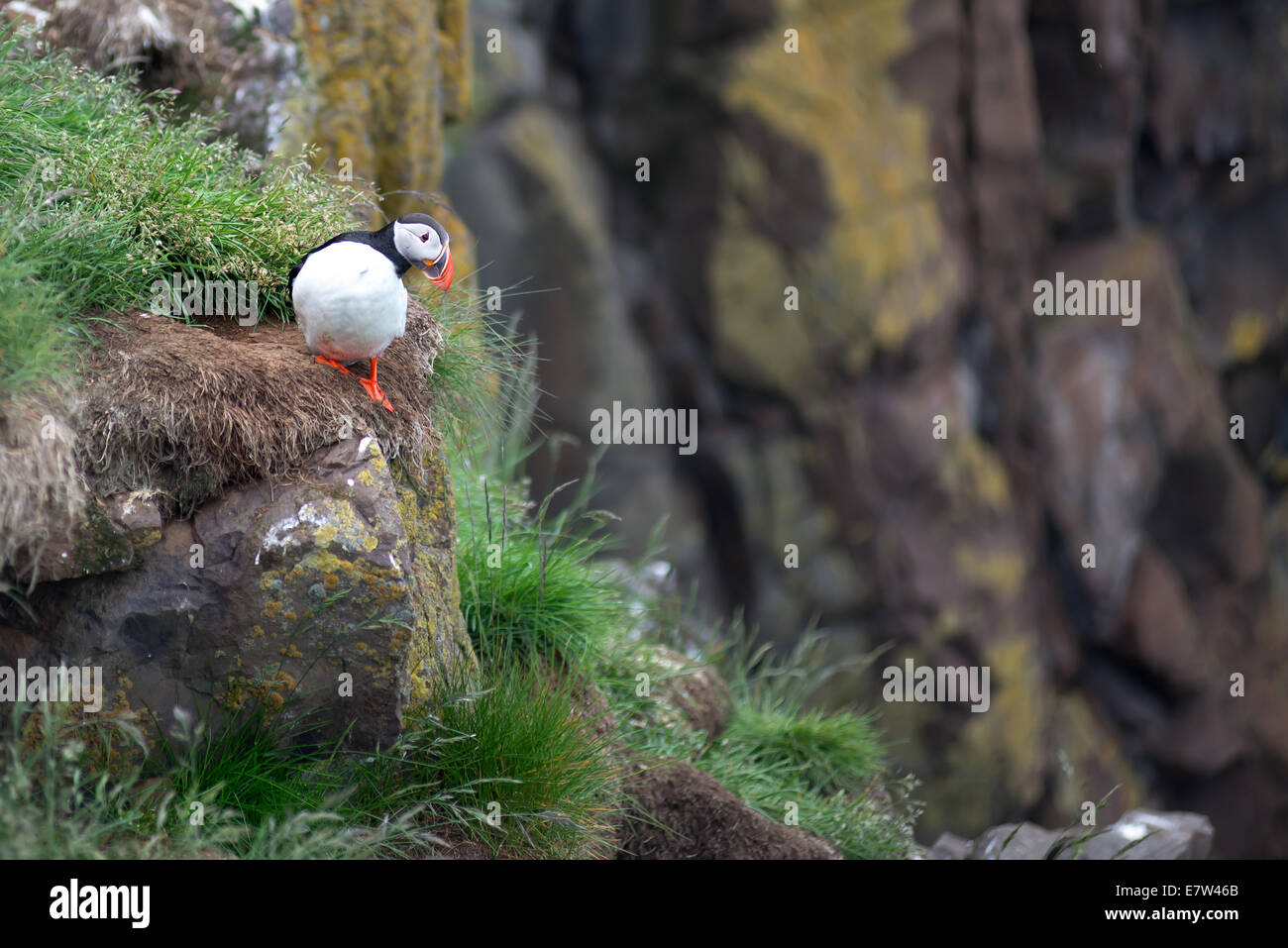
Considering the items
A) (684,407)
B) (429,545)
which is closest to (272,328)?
(429,545)

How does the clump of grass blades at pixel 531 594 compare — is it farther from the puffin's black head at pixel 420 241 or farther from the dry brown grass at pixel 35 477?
the dry brown grass at pixel 35 477

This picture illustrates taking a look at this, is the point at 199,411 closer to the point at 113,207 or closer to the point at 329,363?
the point at 329,363

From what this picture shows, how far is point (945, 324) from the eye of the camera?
10.0 m

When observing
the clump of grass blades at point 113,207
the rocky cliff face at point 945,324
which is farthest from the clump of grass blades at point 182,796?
the rocky cliff face at point 945,324

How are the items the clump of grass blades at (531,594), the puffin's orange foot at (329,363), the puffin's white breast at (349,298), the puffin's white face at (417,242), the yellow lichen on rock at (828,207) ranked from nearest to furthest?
1. the puffin's white breast at (349,298)
2. the puffin's white face at (417,242)
3. the puffin's orange foot at (329,363)
4. the clump of grass blades at (531,594)
5. the yellow lichen on rock at (828,207)

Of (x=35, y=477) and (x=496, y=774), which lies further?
(x=496, y=774)

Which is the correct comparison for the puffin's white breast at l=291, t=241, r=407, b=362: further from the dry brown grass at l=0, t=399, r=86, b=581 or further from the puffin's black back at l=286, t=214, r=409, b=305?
the dry brown grass at l=0, t=399, r=86, b=581

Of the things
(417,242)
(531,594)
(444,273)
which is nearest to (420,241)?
(417,242)

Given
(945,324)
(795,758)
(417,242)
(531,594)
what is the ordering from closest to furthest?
(417,242) < (531,594) < (795,758) < (945,324)

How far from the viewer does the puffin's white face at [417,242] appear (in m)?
2.80

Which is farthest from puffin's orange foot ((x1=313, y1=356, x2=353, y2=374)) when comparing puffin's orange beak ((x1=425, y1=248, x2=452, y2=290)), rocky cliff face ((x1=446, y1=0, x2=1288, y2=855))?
rocky cliff face ((x1=446, y1=0, x2=1288, y2=855))

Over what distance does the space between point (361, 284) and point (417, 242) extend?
208 millimetres

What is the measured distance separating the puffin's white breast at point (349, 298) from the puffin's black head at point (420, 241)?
6 cm

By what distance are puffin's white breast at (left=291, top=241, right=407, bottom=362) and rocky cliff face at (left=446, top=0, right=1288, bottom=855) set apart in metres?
5.84
